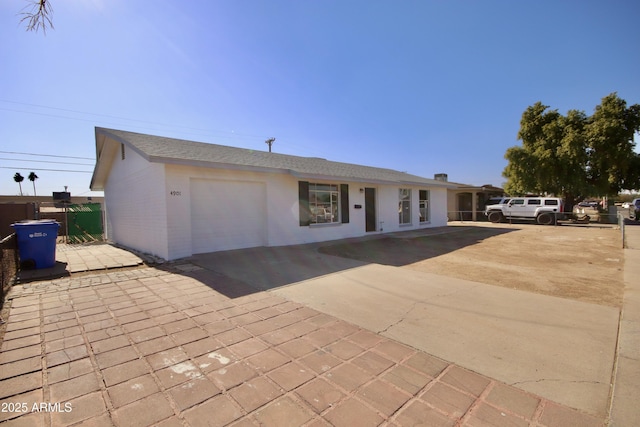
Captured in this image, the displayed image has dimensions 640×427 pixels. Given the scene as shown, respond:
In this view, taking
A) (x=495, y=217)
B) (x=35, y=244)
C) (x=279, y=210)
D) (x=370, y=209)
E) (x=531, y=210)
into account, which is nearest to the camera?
(x=35, y=244)

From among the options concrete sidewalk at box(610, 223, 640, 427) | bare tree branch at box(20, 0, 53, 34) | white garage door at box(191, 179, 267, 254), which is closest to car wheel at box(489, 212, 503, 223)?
concrete sidewalk at box(610, 223, 640, 427)

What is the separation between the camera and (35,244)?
660 centimetres

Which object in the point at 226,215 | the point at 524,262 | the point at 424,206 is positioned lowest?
the point at 524,262

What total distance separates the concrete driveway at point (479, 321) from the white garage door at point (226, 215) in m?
2.38

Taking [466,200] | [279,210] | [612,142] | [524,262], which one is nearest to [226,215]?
[279,210]

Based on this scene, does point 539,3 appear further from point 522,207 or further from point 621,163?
point 621,163

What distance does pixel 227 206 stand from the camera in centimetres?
902

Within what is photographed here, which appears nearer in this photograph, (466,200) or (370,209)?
(370,209)

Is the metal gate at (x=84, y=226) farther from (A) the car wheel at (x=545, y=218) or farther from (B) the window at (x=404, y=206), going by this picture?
(A) the car wheel at (x=545, y=218)

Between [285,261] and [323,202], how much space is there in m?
4.68

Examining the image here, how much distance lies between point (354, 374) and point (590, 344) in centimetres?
263

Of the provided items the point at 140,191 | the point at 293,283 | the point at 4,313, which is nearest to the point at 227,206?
the point at 140,191

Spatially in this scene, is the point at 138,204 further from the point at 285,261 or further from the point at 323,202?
the point at 323,202

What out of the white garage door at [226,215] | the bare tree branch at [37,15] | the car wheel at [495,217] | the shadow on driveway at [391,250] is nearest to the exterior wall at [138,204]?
the white garage door at [226,215]
